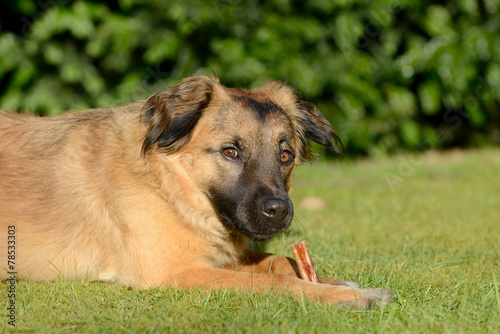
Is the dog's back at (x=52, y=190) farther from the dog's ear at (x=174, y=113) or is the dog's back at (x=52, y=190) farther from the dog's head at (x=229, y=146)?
the dog's head at (x=229, y=146)

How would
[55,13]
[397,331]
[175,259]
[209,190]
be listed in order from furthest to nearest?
[55,13] < [209,190] < [175,259] < [397,331]

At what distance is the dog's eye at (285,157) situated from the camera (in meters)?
3.75

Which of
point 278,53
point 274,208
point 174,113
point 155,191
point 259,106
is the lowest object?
point 278,53

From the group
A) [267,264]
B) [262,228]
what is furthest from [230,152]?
[267,264]

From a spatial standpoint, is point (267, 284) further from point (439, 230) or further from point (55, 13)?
point (55, 13)

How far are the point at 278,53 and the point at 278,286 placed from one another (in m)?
5.37

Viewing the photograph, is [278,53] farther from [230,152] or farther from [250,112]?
[230,152]

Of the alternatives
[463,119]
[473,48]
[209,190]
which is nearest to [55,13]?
[209,190]

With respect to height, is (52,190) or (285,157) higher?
(285,157)

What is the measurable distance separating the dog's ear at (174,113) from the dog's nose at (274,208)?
0.77 metres

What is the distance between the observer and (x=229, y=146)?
11.6 ft

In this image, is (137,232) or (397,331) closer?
(397,331)

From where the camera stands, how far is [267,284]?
120 inches

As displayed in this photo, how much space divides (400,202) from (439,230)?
1.46 metres
